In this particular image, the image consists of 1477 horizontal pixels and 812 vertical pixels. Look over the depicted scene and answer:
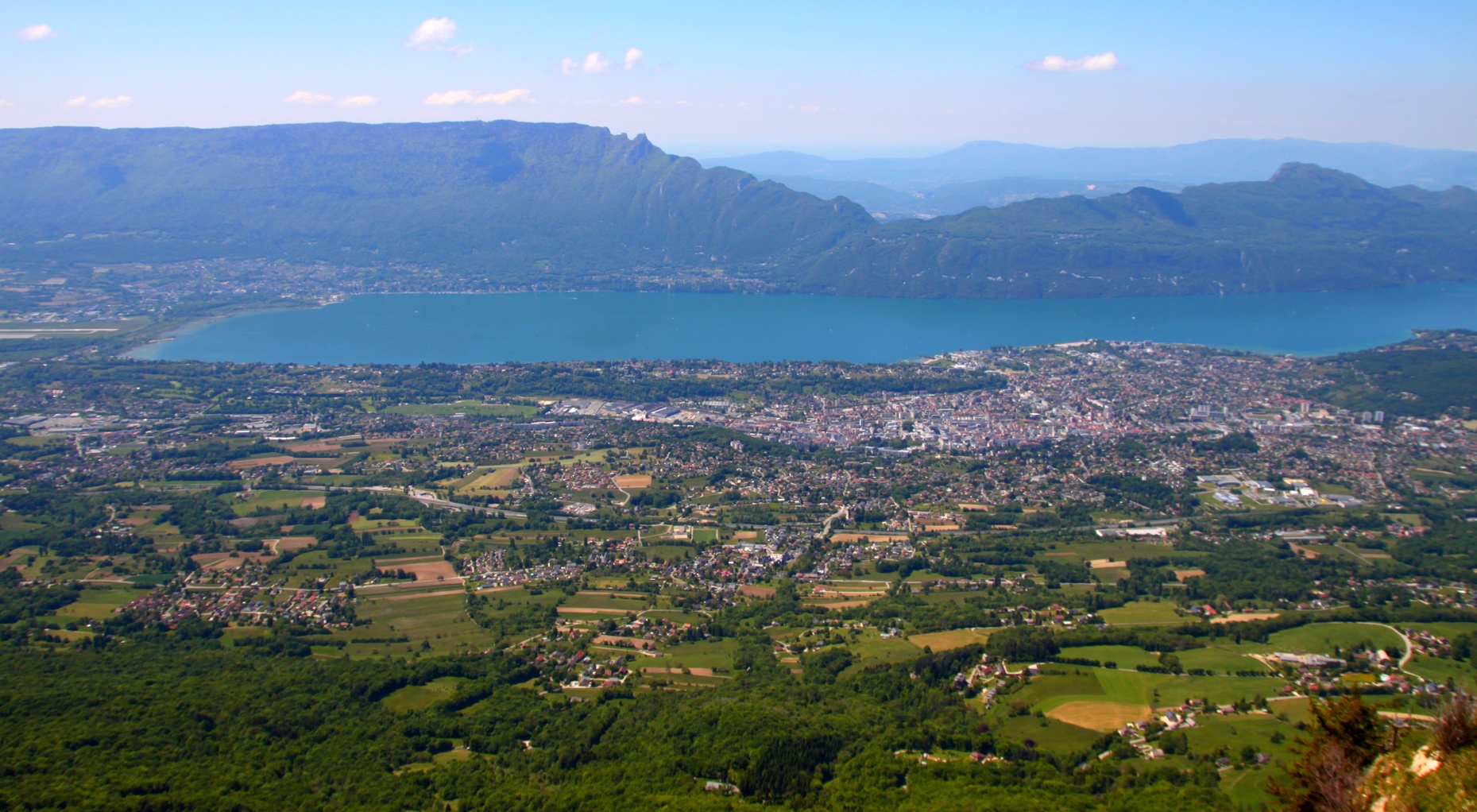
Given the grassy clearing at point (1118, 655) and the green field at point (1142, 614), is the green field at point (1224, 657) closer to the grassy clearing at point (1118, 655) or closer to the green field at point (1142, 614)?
the grassy clearing at point (1118, 655)

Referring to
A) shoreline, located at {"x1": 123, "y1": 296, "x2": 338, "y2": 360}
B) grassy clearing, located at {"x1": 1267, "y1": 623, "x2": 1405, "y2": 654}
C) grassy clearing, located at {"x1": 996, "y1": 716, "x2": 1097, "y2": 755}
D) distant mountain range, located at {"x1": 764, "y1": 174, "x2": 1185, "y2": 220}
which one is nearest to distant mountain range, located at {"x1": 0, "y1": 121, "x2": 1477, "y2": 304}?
shoreline, located at {"x1": 123, "y1": 296, "x2": 338, "y2": 360}

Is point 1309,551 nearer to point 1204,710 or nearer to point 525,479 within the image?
point 1204,710

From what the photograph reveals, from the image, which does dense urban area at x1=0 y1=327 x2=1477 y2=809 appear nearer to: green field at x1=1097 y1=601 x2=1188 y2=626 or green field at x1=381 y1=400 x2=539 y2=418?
green field at x1=1097 y1=601 x2=1188 y2=626

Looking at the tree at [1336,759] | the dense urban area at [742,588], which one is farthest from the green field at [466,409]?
the tree at [1336,759]

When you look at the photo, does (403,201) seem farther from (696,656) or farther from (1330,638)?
(1330,638)

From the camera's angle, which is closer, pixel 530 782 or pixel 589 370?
pixel 530 782

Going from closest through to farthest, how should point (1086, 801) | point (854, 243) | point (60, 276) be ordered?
point (1086, 801), point (60, 276), point (854, 243)

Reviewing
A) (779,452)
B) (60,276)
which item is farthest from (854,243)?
(60,276)
